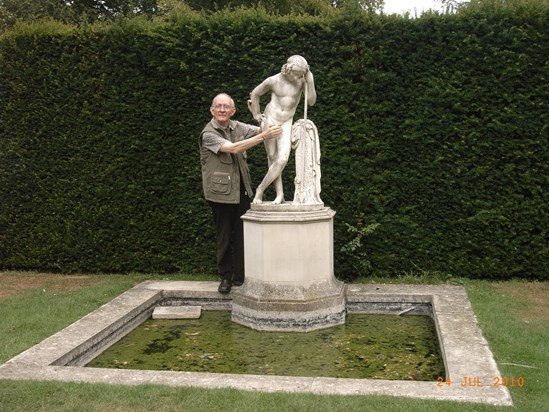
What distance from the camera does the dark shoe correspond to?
662cm

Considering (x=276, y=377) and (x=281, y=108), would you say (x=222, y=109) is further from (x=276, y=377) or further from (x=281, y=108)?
(x=276, y=377)

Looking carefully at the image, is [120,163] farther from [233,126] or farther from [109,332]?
[109,332]

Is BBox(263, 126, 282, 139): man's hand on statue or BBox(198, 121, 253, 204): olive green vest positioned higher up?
BBox(263, 126, 282, 139): man's hand on statue

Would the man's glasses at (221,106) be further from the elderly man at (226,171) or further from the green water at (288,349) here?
the green water at (288,349)

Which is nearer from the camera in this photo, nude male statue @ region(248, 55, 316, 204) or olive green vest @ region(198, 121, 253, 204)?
nude male statue @ region(248, 55, 316, 204)

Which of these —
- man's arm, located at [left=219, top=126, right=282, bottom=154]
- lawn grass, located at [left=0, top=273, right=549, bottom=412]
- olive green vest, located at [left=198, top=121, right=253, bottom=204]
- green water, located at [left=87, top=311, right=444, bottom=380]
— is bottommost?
green water, located at [left=87, top=311, right=444, bottom=380]

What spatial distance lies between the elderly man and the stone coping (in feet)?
1.95

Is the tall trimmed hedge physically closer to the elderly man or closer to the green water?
the elderly man

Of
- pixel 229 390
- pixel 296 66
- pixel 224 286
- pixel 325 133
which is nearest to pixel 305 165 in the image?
pixel 296 66

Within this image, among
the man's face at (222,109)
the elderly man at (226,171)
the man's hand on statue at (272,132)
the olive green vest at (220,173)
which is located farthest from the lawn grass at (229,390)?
the man's hand on statue at (272,132)

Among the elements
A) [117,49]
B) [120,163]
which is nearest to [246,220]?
[120,163]

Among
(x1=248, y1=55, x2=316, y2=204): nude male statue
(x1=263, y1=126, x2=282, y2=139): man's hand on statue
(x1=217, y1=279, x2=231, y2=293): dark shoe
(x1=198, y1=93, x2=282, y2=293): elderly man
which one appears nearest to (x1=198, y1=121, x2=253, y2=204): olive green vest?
(x1=198, y1=93, x2=282, y2=293): elderly man

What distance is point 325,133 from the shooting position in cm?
741

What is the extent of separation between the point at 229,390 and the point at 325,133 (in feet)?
13.9
